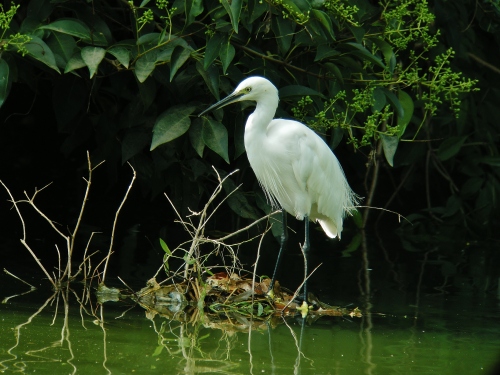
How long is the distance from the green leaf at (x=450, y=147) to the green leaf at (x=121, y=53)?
3.39 m

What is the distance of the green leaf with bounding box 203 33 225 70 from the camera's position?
436 cm

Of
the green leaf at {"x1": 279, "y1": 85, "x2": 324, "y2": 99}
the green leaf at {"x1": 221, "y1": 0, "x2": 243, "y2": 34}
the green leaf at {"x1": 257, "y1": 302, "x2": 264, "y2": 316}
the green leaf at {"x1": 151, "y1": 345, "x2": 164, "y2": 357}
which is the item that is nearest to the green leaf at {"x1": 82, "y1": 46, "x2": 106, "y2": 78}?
the green leaf at {"x1": 221, "y1": 0, "x2": 243, "y2": 34}

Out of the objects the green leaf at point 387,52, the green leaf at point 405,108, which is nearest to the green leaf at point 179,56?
the green leaf at point 387,52

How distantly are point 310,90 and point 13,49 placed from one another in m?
1.53

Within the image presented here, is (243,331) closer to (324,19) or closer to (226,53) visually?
(226,53)

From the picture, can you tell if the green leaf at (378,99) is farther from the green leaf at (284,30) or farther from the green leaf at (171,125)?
the green leaf at (171,125)

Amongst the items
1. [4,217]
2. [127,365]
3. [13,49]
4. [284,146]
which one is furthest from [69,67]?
[4,217]

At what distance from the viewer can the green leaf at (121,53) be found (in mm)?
4397

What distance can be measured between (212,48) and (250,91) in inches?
12.1

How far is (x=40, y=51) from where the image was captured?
4.29 metres

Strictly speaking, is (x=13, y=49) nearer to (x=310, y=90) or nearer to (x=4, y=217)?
(x=310, y=90)

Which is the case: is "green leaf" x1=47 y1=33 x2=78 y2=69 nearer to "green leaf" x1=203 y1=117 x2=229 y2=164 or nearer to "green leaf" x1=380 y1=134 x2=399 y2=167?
"green leaf" x1=203 y1=117 x2=229 y2=164

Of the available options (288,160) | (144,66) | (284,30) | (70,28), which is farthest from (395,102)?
(70,28)

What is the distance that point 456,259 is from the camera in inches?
253
